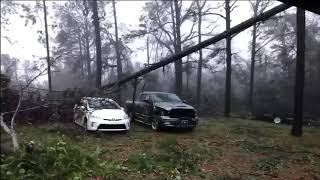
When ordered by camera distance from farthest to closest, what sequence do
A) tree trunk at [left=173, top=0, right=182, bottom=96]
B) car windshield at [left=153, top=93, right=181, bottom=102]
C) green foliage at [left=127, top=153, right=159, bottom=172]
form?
tree trunk at [left=173, top=0, right=182, bottom=96] < car windshield at [left=153, top=93, right=181, bottom=102] < green foliage at [left=127, top=153, right=159, bottom=172]

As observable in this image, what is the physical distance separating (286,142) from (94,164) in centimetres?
912

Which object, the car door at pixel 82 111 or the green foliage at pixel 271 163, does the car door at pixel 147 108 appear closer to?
the car door at pixel 82 111

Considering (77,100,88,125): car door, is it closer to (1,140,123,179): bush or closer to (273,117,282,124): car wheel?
(1,140,123,179): bush

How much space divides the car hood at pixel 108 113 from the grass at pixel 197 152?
0.80 m

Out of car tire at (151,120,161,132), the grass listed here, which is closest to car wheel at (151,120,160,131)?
car tire at (151,120,161,132)

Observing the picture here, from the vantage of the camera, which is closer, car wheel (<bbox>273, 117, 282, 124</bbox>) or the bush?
the bush

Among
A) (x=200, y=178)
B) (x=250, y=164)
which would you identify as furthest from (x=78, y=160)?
(x=250, y=164)

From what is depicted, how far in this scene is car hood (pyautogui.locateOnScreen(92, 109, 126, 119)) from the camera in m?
16.1

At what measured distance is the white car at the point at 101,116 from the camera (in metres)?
16.0

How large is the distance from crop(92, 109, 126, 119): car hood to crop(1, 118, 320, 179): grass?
80cm

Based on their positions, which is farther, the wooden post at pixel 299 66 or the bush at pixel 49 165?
the wooden post at pixel 299 66

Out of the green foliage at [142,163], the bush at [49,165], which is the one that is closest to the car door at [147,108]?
the green foliage at [142,163]

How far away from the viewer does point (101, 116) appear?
1605cm

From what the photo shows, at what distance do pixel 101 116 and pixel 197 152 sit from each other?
490 cm
